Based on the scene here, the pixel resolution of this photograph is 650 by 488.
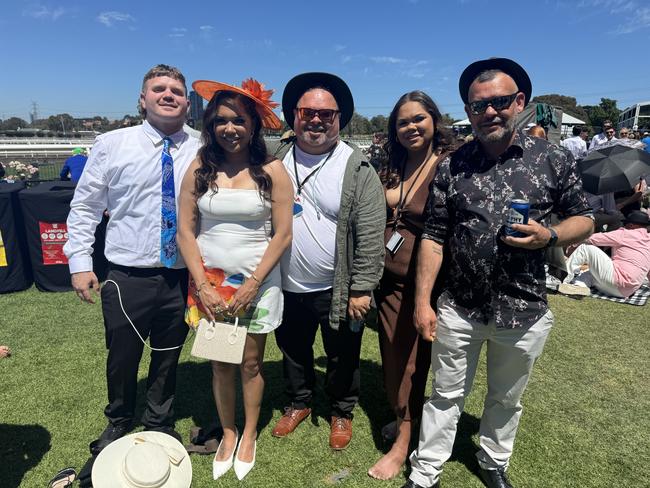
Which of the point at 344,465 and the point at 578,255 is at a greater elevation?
the point at 578,255

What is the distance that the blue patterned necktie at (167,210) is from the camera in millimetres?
2510

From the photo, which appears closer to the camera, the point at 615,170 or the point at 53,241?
Answer: the point at 53,241

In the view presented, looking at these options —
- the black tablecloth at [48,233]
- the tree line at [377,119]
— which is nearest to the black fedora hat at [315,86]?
the black tablecloth at [48,233]

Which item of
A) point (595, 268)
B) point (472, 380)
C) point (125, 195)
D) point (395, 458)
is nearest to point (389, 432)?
point (395, 458)

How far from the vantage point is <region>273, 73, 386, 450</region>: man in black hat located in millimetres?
2465

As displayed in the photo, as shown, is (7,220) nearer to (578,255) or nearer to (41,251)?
(41,251)

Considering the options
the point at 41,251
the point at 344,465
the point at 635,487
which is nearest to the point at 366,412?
the point at 344,465

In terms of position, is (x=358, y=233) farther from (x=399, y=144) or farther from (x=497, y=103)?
(x=497, y=103)

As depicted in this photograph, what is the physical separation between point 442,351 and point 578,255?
5066 mm

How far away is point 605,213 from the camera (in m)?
6.58

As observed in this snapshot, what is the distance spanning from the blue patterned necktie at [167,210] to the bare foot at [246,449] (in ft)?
4.10

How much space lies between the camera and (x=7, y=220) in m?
5.63

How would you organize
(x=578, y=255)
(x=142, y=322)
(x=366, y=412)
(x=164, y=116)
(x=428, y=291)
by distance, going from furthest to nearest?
(x=578, y=255) → (x=366, y=412) → (x=142, y=322) → (x=164, y=116) → (x=428, y=291)

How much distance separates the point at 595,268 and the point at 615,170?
1.58 m
